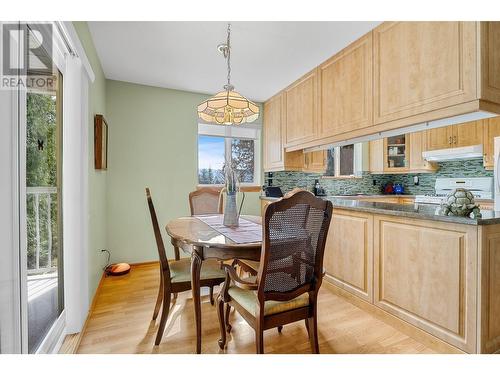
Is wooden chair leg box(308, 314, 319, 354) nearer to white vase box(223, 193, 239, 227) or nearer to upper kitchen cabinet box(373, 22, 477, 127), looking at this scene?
white vase box(223, 193, 239, 227)

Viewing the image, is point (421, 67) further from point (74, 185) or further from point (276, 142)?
point (74, 185)

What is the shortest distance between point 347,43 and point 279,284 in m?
2.30

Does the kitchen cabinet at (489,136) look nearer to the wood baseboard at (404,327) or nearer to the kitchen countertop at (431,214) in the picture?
the kitchen countertop at (431,214)

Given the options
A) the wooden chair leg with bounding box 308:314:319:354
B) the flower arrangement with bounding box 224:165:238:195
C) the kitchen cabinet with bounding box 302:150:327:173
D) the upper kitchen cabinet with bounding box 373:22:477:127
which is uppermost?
the upper kitchen cabinet with bounding box 373:22:477:127

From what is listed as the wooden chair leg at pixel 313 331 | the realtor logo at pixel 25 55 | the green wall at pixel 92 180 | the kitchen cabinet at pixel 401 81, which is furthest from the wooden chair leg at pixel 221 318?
the kitchen cabinet at pixel 401 81

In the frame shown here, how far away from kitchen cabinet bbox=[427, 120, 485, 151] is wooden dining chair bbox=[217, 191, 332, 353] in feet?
9.87

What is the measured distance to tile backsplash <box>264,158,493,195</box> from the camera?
368 cm

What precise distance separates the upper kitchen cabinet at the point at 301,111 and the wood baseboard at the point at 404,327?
176 cm

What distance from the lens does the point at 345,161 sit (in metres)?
4.27

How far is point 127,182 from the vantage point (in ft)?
10.7

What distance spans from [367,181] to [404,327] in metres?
2.97

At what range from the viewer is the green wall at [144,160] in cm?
320

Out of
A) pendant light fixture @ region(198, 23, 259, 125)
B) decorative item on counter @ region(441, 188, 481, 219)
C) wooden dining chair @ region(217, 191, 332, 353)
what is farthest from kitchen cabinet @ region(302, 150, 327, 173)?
wooden dining chair @ region(217, 191, 332, 353)

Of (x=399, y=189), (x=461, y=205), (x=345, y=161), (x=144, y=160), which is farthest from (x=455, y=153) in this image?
(x=144, y=160)
